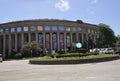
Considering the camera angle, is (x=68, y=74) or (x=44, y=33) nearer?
(x=68, y=74)

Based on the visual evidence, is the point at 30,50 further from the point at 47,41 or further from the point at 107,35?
the point at 107,35

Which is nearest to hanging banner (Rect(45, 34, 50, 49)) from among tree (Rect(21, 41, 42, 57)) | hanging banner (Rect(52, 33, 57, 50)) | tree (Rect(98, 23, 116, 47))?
hanging banner (Rect(52, 33, 57, 50))

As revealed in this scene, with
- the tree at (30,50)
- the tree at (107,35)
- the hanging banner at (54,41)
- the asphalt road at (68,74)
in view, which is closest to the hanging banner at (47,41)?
the hanging banner at (54,41)

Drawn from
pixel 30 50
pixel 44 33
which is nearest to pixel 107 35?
pixel 44 33

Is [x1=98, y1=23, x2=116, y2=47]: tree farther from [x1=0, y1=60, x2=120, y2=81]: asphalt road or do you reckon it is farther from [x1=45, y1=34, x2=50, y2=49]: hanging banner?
[x1=0, y1=60, x2=120, y2=81]: asphalt road

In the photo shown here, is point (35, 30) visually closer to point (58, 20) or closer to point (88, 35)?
point (58, 20)

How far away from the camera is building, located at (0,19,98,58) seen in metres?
126

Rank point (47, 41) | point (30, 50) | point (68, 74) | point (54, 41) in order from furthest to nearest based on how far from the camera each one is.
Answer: point (54, 41), point (47, 41), point (30, 50), point (68, 74)

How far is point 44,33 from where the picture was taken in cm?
12669

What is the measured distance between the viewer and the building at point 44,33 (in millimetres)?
126188

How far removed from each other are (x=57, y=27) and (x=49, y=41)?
7.61 meters

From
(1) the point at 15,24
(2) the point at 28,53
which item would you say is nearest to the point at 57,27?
(1) the point at 15,24

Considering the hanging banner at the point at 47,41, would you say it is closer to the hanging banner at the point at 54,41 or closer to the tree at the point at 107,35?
the hanging banner at the point at 54,41

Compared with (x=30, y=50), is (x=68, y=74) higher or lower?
lower
